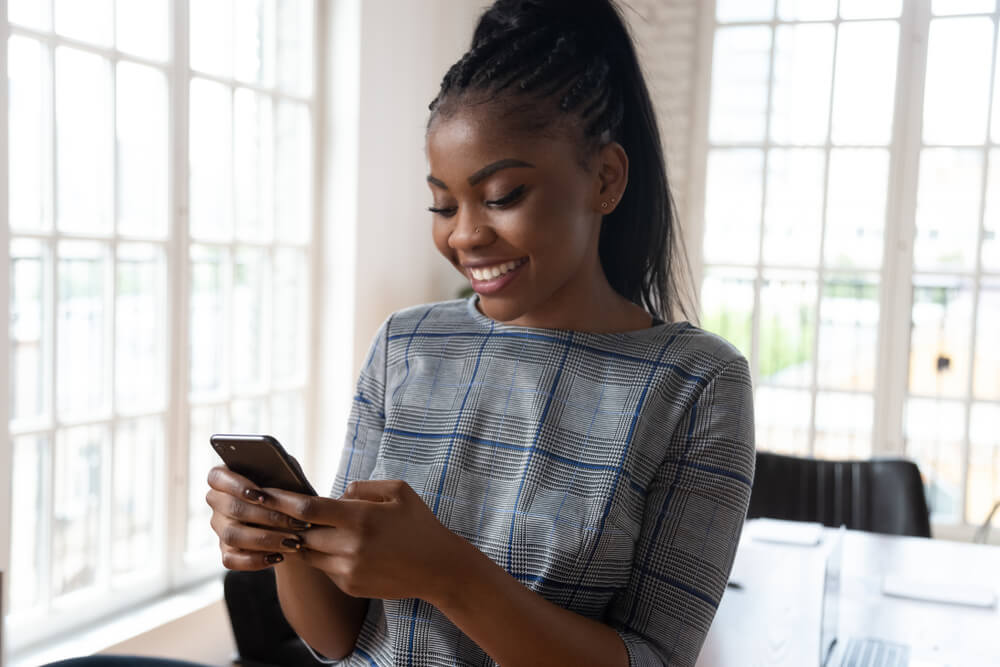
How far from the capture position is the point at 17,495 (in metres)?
2.29

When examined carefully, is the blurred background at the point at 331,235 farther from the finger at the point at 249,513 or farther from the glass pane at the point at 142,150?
the finger at the point at 249,513

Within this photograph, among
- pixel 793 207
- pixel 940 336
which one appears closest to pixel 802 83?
pixel 793 207

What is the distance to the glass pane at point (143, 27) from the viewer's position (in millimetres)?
2578

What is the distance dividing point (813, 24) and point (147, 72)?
2880mm

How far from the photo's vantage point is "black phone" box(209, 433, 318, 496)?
81cm

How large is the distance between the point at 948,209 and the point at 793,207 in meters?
0.64

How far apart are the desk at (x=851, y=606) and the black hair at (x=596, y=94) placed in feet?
2.56

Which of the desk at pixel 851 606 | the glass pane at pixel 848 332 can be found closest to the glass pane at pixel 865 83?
the glass pane at pixel 848 332

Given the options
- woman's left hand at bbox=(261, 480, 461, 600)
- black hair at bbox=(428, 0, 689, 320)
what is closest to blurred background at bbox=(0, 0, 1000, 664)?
black hair at bbox=(428, 0, 689, 320)

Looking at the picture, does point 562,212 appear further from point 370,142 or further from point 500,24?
point 370,142

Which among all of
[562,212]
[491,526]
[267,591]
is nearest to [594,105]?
[562,212]

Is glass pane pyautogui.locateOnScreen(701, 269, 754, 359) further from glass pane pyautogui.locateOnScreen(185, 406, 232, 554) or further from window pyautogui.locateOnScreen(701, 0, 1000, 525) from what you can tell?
glass pane pyautogui.locateOnScreen(185, 406, 232, 554)

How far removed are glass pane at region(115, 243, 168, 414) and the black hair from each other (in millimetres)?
1938

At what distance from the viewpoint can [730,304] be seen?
169 inches
